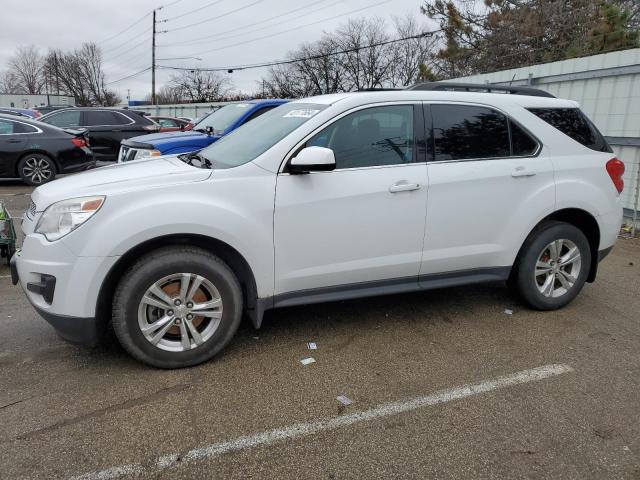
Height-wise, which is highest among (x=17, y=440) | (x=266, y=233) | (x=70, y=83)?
(x=70, y=83)

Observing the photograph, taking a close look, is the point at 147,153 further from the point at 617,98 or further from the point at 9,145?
the point at 617,98

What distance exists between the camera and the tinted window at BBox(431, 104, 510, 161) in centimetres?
387

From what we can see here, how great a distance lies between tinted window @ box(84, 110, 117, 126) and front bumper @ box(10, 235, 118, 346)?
11.3 meters

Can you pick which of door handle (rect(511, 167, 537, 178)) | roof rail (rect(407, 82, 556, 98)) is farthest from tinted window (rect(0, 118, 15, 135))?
door handle (rect(511, 167, 537, 178))

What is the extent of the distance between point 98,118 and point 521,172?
40.1 feet

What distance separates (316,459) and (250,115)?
5853mm

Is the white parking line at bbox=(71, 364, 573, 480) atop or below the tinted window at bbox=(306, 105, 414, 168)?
below

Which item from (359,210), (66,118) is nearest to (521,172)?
(359,210)

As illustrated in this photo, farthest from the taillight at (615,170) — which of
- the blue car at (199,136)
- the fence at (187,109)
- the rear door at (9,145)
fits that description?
the fence at (187,109)

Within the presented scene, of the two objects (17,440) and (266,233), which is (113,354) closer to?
(17,440)

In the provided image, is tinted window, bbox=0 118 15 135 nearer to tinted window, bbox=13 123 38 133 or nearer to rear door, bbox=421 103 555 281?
tinted window, bbox=13 123 38 133

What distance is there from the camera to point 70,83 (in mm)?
76188

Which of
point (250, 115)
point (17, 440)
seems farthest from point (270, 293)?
point (250, 115)

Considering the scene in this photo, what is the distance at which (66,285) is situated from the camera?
2990mm
